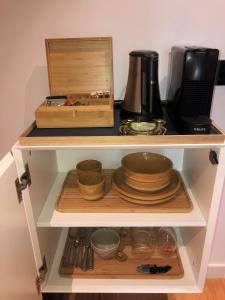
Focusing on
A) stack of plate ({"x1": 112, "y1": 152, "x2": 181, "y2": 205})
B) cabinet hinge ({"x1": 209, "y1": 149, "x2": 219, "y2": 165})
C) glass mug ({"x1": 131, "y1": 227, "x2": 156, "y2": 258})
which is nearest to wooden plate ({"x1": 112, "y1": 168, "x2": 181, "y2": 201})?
stack of plate ({"x1": 112, "y1": 152, "x2": 181, "y2": 205})

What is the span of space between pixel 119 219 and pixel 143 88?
0.44m

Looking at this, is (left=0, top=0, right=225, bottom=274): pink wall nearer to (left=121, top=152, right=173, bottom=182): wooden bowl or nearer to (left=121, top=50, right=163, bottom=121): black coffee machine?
(left=121, top=50, right=163, bottom=121): black coffee machine

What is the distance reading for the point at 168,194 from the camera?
3.11ft

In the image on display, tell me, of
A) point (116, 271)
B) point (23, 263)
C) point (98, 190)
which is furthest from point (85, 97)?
point (116, 271)

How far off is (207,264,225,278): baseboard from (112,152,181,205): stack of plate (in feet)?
2.43

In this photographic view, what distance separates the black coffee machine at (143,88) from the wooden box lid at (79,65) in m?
0.12

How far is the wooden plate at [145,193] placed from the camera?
3.07 feet

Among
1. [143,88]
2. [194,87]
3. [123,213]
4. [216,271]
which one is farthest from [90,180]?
[216,271]

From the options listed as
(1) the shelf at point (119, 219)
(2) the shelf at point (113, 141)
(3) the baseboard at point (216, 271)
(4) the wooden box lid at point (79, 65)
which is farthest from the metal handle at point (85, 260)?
(3) the baseboard at point (216, 271)

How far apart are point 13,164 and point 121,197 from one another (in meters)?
0.42

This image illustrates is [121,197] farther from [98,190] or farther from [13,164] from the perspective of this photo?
[13,164]

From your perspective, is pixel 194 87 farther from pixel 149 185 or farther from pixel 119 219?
pixel 119 219

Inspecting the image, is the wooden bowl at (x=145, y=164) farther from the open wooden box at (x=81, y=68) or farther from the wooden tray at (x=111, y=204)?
the open wooden box at (x=81, y=68)

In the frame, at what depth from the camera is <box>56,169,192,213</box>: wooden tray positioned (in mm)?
928
